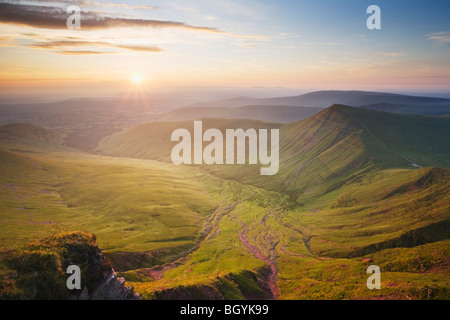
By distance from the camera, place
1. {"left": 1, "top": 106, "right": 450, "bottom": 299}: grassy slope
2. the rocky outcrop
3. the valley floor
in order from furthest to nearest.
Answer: {"left": 1, "top": 106, "right": 450, "bottom": 299}: grassy slope < the valley floor < the rocky outcrop

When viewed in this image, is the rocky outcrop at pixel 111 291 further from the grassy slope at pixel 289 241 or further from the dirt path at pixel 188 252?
the dirt path at pixel 188 252

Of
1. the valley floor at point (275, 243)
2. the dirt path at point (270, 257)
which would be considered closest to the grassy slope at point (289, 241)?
the valley floor at point (275, 243)

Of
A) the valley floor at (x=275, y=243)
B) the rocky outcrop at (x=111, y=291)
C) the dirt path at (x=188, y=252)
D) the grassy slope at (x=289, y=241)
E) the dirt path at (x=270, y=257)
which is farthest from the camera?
the dirt path at (x=188, y=252)

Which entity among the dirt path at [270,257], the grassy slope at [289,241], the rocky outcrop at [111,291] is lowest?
the dirt path at [270,257]

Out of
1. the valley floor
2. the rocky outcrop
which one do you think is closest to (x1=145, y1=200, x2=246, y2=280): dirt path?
the valley floor

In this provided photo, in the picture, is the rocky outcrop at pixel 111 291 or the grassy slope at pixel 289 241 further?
the grassy slope at pixel 289 241

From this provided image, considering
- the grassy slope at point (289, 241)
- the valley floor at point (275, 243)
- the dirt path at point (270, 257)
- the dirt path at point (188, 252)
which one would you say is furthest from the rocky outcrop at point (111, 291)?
the dirt path at point (270, 257)

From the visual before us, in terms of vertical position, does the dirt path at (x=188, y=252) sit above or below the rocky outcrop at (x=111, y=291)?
below

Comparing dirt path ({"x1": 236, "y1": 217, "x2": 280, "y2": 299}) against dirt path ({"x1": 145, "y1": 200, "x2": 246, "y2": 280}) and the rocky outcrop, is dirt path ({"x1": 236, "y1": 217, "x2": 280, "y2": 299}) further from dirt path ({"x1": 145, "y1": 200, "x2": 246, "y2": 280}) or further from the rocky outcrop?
the rocky outcrop

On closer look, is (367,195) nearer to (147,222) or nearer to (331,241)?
(331,241)

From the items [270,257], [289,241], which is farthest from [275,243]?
[270,257]

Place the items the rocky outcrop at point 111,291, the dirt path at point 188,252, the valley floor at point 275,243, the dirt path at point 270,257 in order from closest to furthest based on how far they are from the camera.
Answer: the rocky outcrop at point 111,291 → the valley floor at point 275,243 → the dirt path at point 270,257 → the dirt path at point 188,252

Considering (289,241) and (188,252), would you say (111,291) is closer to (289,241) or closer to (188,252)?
(188,252)
